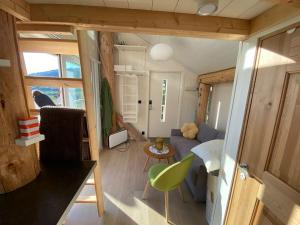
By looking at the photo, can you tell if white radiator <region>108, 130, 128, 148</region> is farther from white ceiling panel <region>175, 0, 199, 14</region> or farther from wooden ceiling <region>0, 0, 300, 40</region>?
white ceiling panel <region>175, 0, 199, 14</region>

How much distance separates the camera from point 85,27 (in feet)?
3.51

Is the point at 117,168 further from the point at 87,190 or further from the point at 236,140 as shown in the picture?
the point at 236,140

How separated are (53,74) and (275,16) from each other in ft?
9.22

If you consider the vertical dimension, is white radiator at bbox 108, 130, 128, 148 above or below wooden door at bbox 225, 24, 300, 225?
below

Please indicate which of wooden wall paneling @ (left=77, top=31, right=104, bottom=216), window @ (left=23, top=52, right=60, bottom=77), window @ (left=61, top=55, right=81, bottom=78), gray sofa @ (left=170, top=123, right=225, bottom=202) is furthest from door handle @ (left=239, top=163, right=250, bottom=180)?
window @ (left=61, top=55, right=81, bottom=78)

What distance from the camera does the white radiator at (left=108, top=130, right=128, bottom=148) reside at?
3465 millimetres

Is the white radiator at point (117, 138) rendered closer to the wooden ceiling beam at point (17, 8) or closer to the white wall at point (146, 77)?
the white wall at point (146, 77)

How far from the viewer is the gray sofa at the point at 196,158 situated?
1913 mm

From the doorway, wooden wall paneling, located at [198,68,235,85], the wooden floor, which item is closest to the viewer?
the wooden floor

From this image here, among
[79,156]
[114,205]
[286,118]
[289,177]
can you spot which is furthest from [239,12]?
[114,205]

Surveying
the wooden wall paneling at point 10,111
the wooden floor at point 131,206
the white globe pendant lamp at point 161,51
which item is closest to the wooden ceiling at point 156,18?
the wooden wall paneling at point 10,111

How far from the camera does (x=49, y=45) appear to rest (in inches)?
47.6

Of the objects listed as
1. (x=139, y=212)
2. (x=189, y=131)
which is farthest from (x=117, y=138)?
(x=139, y=212)

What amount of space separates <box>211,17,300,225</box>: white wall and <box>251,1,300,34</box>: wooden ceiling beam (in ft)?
0.12
